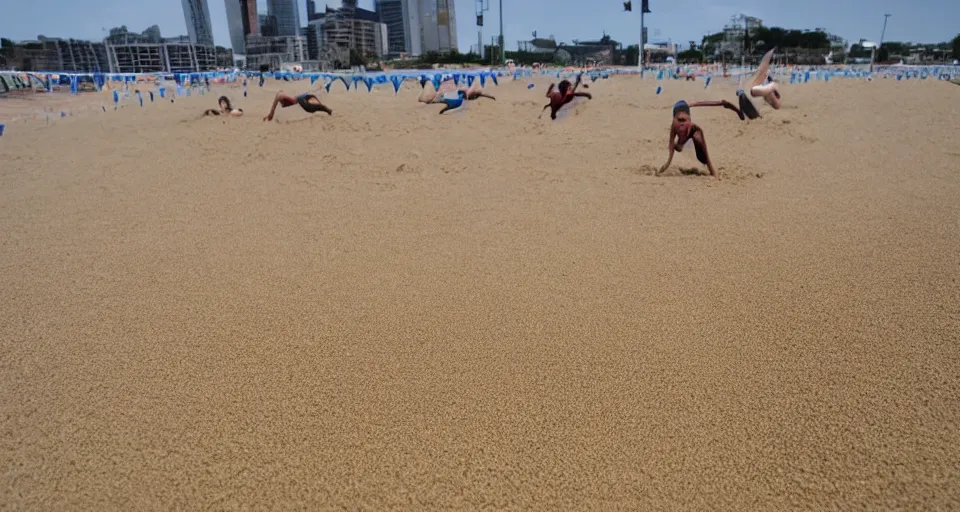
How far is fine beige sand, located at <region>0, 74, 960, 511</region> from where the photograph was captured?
2645 mm

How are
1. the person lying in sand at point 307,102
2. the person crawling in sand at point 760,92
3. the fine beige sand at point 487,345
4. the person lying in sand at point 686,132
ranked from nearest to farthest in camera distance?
the fine beige sand at point 487,345 → the person lying in sand at point 686,132 → the person crawling in sand at point 760,92 → the person lying in sand at point 307,102

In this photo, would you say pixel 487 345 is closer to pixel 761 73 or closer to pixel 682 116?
pixel 682 116

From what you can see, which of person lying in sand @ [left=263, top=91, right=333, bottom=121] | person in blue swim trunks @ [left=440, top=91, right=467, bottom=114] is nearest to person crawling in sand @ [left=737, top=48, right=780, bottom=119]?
person in blue swim trunks @ [left=440, top=91, right=467, bottom=114]

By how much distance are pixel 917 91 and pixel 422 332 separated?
84.9 feet

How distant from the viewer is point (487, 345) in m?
3.76

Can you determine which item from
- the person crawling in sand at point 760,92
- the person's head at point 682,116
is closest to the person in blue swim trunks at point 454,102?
the person crawling in sand at point 760,92

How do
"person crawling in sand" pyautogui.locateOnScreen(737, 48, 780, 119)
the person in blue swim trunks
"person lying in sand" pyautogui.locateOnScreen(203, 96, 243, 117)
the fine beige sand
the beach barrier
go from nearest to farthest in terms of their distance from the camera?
the fine beige sand, "person crawling in sand" pyautogui.locateOnScreen(737, 48, 780, 119), "person lying in sand" pyautogui.locateOnScreen(203, 96, 243, 117), the person in blue swim trunks, the beach barrier

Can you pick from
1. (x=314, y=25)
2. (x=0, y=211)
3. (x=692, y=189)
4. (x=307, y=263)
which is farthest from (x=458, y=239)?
(x=314, y=25)

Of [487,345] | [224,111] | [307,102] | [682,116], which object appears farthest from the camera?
[224,111]

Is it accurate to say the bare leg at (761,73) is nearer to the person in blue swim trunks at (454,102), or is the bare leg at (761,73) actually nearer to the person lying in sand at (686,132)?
the person lying in sand at (686,132)

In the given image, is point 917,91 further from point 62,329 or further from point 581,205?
point 62,329

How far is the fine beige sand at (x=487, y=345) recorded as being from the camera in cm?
264

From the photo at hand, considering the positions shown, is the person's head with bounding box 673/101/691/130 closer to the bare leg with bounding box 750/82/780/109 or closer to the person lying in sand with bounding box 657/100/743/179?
the person lying in sand with bounding box 657/100/743/179

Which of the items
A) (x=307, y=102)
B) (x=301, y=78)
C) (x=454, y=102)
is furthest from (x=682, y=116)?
(x=301, y=78)
